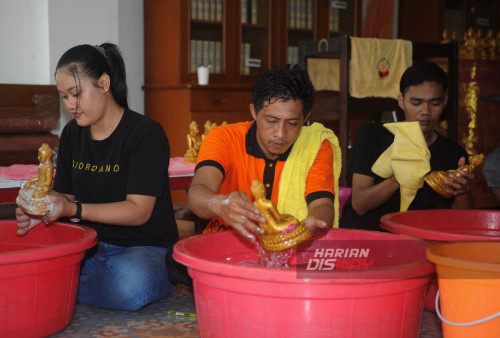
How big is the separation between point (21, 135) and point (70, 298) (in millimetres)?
2353

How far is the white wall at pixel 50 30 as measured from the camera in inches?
159

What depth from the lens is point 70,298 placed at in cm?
165

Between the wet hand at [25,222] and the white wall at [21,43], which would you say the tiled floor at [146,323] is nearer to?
the wet hand at [25,222]

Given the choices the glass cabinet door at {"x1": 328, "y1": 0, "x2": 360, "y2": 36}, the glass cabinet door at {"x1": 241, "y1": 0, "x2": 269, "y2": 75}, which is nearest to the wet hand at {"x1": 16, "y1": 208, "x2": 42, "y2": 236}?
the glass cabinet door at {"x1": 241, "y1": 0, "x2": 269, "y2": 75}

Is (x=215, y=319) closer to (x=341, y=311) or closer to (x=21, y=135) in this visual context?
(x=341, y=311)

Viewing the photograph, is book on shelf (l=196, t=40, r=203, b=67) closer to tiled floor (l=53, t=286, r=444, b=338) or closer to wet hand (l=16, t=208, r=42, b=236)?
tiled floor (l=53, t=286, r=444, b=338)

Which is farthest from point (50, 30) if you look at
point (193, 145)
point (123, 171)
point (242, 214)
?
point (242, 214)

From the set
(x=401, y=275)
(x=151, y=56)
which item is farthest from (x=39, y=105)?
(x=401, y=275)

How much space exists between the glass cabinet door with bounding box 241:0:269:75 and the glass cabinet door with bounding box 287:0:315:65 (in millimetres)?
207

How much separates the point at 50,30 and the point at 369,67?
1.97m

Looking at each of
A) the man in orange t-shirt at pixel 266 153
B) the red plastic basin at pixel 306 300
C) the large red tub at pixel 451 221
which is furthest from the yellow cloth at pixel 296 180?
the red plastic basin at pixel 306 300

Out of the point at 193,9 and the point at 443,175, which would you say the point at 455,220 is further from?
the point at 193,9

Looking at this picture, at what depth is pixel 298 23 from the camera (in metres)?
4.91

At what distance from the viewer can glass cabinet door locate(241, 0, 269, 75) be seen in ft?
15.4
